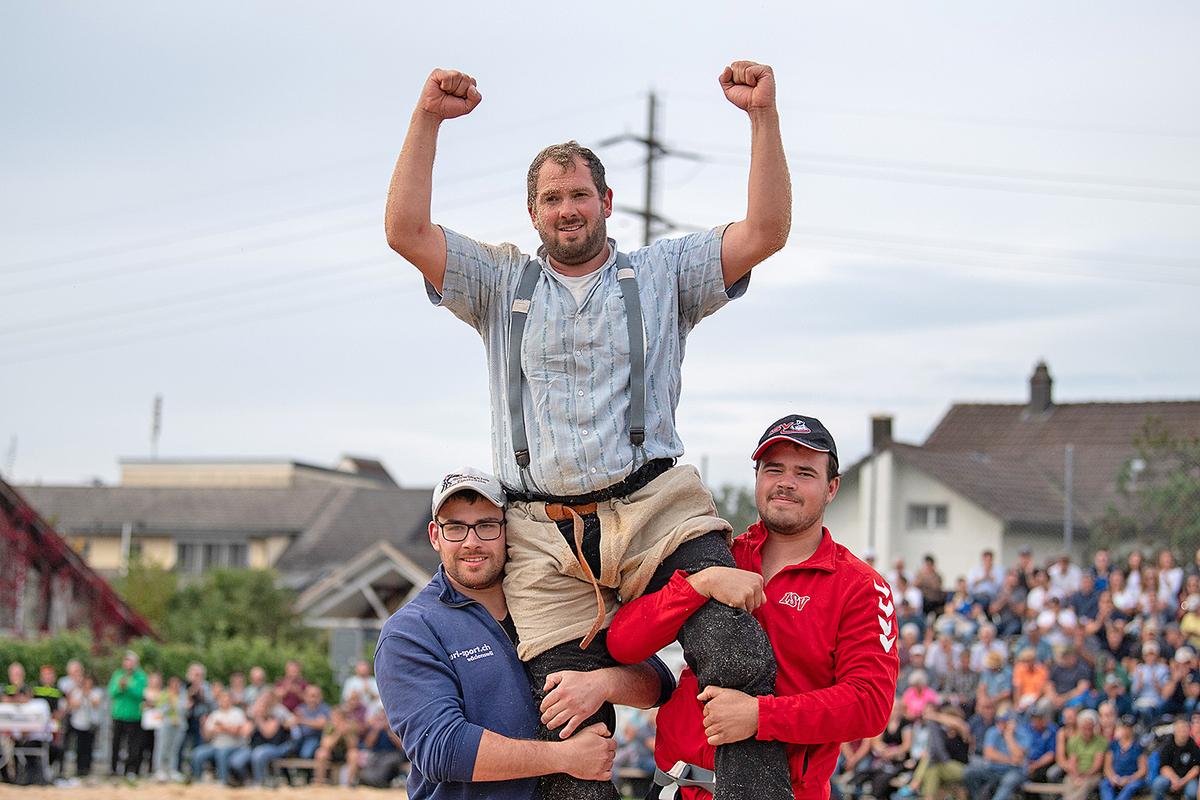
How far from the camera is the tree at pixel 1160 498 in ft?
53.9

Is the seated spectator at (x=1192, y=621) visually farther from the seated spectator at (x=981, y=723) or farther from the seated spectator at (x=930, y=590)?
the seated spectator at (x=930, y=590)

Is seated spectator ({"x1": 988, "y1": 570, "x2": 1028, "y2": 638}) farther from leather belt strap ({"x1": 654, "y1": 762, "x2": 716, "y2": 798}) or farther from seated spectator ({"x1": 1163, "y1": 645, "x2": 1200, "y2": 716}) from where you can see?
leather belt strap ({"x1": 654, "y1": 762, "x2": 716, "y2": 798})

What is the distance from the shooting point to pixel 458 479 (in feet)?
13.9

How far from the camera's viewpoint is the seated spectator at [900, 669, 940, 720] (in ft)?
47.4

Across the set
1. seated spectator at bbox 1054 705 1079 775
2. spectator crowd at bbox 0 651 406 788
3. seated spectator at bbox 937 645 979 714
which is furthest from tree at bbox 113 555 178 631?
seated spectator at bbox 1054 705 1079 775

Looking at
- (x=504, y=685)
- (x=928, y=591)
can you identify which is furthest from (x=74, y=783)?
(x=504, y=685)

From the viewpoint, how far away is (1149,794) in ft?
42.6

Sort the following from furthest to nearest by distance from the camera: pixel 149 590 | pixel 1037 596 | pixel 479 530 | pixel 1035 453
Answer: pixel 149 590 < pixel 1035 453 < pixel 1037 596 < pixel 479 530

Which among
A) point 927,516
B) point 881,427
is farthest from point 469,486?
point 881,427

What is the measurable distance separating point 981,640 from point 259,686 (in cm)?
900

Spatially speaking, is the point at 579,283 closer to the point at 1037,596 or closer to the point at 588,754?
the point at 588,754

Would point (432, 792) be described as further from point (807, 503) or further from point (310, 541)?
point (310, 541)

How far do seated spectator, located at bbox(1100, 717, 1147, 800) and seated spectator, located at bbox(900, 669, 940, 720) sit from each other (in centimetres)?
183

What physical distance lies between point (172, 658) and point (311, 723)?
18.8 feet
